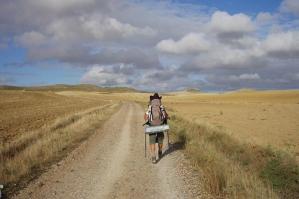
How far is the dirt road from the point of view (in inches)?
375

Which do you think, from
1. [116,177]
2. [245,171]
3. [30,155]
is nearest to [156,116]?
[116,177]

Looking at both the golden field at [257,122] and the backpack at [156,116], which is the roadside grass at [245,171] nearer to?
the backpack at [156,116]

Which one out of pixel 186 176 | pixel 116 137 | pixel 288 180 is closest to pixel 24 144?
pixel 116 137

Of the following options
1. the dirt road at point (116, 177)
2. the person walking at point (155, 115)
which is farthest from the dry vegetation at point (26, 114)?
the person walking at point (155, 115)

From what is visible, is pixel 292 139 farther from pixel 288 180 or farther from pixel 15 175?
pixel 15 175

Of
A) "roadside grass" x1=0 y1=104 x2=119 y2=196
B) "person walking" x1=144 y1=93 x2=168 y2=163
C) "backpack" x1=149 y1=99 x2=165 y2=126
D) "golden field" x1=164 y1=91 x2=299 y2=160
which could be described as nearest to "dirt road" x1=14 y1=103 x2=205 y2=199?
"roadside grass" x1=0 y1=104 x2=119 y2=196

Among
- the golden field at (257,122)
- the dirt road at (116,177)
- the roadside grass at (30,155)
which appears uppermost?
the roadside grass at (30,155)

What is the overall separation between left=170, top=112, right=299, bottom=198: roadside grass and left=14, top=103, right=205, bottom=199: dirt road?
1.76 feet

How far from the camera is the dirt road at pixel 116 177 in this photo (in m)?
9.52

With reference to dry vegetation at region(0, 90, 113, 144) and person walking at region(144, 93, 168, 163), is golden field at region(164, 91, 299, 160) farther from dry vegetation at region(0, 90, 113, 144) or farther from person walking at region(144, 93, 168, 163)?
dry vegetation at region(0, 90, 113, 144)

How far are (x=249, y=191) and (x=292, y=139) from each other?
589 inches

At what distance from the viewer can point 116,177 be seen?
1113 cm

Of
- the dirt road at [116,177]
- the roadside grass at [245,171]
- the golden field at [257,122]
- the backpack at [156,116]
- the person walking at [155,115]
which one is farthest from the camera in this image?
the golden field at [257,122]

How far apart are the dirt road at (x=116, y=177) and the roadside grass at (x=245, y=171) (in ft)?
1.76
